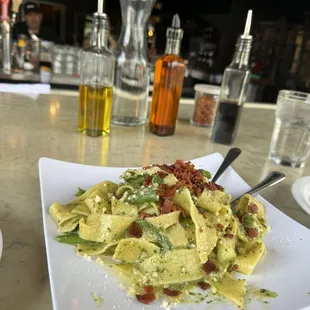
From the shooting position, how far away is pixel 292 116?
3.99ft

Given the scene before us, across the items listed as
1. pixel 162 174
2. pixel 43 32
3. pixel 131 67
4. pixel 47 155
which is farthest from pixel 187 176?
pixel 43 32

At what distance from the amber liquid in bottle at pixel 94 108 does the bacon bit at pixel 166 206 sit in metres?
0.62

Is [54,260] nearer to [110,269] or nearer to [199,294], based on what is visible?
[110,269]

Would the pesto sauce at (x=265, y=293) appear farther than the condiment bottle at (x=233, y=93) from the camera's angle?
No

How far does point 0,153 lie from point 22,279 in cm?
57

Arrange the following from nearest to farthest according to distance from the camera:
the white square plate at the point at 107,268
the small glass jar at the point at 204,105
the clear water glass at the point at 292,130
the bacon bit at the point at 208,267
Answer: the white square plate at the point at 107,268, the bacon bit at the point at 208,267, the clear water glass at the point at 292,130, the small glass jar at the point at 204,105

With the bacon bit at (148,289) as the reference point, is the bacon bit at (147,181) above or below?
above

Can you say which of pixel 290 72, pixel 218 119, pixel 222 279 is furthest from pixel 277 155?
pixel 290 72

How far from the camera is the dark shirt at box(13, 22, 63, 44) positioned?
315 centimetres

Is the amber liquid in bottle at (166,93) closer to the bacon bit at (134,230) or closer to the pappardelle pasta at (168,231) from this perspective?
the pappardelle pasta at (168,231)

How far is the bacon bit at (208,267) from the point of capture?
60 centimetres

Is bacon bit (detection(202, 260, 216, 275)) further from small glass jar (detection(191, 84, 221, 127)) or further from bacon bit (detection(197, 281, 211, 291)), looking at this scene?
small glass jar (detection(191, 84, 221, 127))

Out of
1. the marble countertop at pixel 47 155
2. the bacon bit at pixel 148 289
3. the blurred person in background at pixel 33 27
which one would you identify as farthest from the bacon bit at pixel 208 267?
the blurred person in background at pixel 33 27

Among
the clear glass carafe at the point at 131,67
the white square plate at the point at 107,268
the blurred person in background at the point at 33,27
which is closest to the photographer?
the white square plate at the point at 107,268
